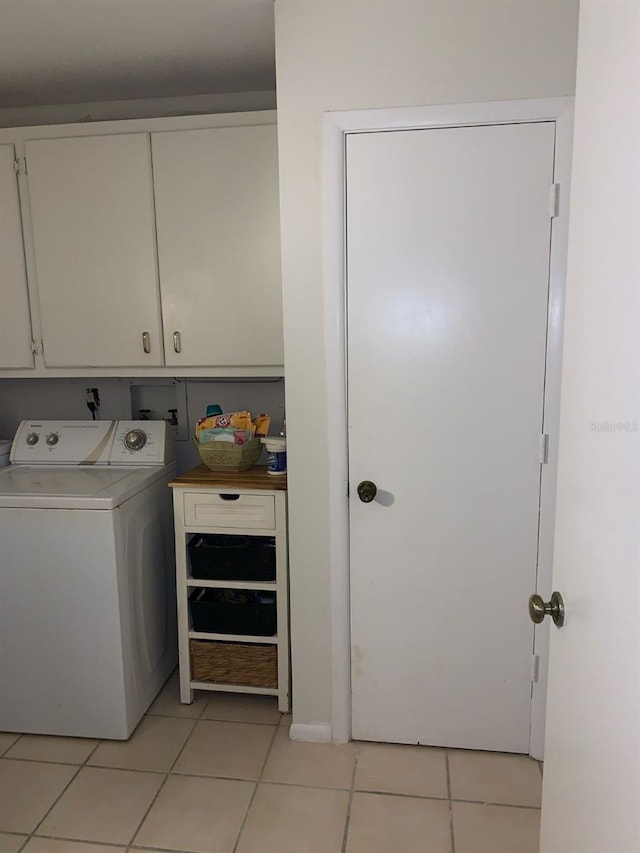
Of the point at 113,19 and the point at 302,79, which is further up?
the point at 113,19

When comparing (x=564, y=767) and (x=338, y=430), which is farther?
(x=338, y=430)

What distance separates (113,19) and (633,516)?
2.02 meters

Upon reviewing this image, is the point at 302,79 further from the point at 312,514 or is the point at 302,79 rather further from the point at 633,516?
the point at 633,516

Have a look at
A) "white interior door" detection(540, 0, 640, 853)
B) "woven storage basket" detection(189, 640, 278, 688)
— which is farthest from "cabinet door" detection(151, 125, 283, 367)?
"white interior door" detection(540, 0, 640, 853)

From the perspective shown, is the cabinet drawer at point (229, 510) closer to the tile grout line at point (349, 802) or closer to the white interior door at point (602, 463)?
the tile grout line at point (349, 802)

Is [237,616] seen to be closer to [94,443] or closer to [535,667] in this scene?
[94,443]

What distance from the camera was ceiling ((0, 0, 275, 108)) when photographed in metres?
1.82

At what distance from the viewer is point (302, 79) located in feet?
5.93

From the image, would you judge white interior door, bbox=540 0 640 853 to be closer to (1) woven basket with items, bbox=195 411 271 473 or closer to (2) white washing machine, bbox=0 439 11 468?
(1) woven basket with items, bbox=195 411 271 473

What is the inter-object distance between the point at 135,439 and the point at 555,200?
1.75 m

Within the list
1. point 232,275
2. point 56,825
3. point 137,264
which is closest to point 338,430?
point 232,275

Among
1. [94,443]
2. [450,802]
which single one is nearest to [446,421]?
[450,802]

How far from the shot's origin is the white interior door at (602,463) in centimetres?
79

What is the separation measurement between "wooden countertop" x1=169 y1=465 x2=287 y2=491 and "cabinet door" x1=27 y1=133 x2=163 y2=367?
1.66 ft
